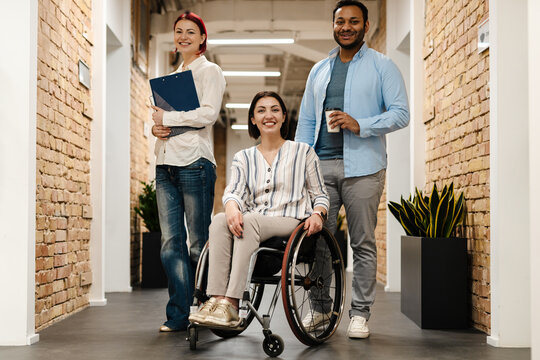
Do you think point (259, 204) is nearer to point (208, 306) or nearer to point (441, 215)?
point (208, 306)

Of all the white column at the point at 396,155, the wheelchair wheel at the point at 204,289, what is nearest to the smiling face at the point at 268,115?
the wheelchair wheel at the point at 204,289

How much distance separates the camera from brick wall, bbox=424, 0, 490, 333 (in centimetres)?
319

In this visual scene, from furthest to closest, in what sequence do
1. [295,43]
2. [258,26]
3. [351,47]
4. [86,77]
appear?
1. [295,43]
2. [258,26]
3. [86,77]
4. [351,47]

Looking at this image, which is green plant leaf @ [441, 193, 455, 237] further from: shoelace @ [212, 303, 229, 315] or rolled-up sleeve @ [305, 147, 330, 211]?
shoelace @ [212, 303, 229, 315]

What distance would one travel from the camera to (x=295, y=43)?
7828 millimetres

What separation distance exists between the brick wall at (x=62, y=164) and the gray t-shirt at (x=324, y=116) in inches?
55.1

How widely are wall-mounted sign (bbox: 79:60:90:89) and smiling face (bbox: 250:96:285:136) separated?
64.4 inches

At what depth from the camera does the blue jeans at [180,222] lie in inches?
121
